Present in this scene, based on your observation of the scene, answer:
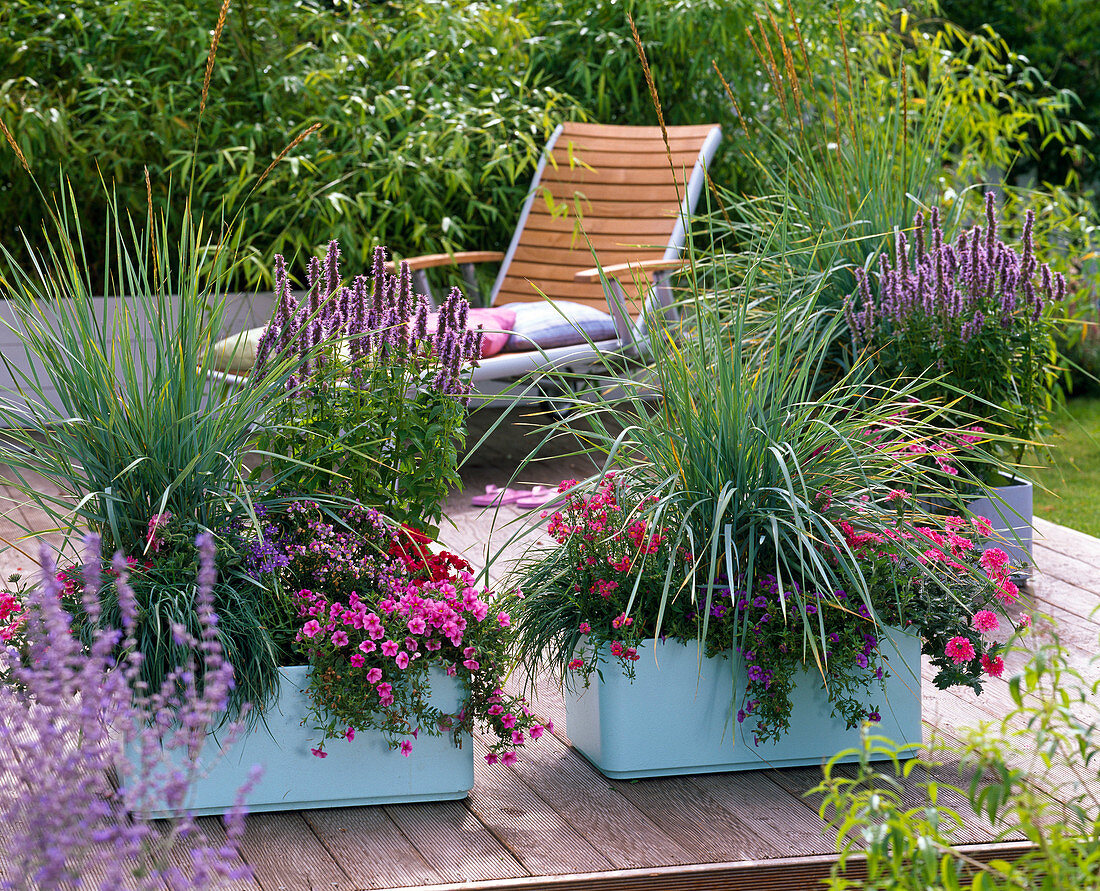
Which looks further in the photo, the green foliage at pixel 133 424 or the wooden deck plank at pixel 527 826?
the green foliage at pixel 133 424

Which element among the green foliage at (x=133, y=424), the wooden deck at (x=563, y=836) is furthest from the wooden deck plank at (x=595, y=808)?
the green foliage at (x=133, y=424)

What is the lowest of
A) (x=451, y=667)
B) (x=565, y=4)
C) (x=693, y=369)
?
Result: (x=451, y=667)

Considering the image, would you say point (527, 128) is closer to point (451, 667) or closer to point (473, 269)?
point (473, 269)

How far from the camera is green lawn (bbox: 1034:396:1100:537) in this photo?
450 cm

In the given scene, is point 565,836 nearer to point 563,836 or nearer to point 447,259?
point 563,836

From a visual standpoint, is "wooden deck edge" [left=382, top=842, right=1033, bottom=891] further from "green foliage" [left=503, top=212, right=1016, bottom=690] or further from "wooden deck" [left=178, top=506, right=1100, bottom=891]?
"green foliage" [left=503, top=212, right=1016, bottom=690]

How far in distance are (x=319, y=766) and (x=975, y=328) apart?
6.19 feet

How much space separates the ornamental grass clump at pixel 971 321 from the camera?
2938mm

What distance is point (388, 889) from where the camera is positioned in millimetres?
1744

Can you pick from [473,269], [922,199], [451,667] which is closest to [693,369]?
[451,667]

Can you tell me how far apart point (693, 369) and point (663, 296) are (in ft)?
6.96

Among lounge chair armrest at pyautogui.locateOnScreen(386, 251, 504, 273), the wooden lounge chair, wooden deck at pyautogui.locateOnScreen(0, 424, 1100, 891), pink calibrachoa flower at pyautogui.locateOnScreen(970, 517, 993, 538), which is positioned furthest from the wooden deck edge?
the wooden lounge chair

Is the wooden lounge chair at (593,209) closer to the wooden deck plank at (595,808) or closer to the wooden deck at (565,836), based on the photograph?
the wooden deck plank at (595,808)

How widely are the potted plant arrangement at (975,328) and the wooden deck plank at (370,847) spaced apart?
1650mm
